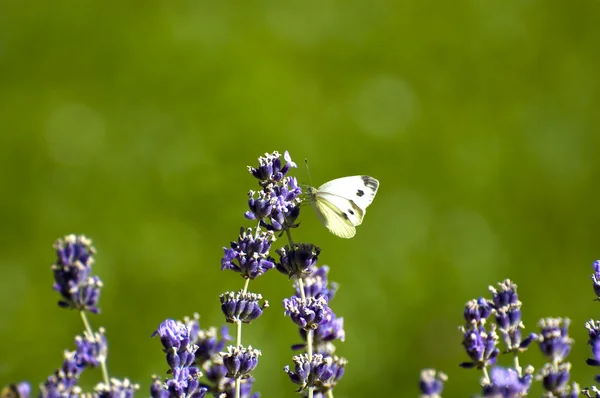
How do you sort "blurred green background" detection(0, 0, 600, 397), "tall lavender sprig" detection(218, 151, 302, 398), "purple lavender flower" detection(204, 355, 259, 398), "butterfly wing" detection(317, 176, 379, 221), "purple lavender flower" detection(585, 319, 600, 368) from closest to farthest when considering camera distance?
"purple lavender flower" detection(585, 319, 600, 368), "tall lavender sprig" detection(218, 151, 302, 398), "purple lavender flower" detection(204, 355, 259, 398), "butterfly wing" detection(317, 176, 379, 221), "blurred green background" detection(0, 0, 600, 397)

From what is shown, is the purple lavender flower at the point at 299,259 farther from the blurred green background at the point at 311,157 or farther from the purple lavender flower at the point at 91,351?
the blurred green background at the point at 311,157

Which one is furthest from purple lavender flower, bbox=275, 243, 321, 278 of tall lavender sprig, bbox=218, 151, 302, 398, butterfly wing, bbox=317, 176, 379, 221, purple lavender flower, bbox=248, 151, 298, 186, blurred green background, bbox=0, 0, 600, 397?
blurred green background, bbox=0, 0, 600, 397

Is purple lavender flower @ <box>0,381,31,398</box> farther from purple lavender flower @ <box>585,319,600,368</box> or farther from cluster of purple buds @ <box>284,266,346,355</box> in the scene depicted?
purple lavender flower @ <box>585,319,600,368</box>

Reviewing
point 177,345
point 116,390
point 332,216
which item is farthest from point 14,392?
point 332,216

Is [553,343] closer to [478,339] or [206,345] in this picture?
[478,339]

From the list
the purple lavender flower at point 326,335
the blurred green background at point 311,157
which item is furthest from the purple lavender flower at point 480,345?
the blurred green background at point 311,157

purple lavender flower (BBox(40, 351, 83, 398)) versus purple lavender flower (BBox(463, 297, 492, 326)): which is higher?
purple lavender flower (BBox(463, 297, 492, 326))
